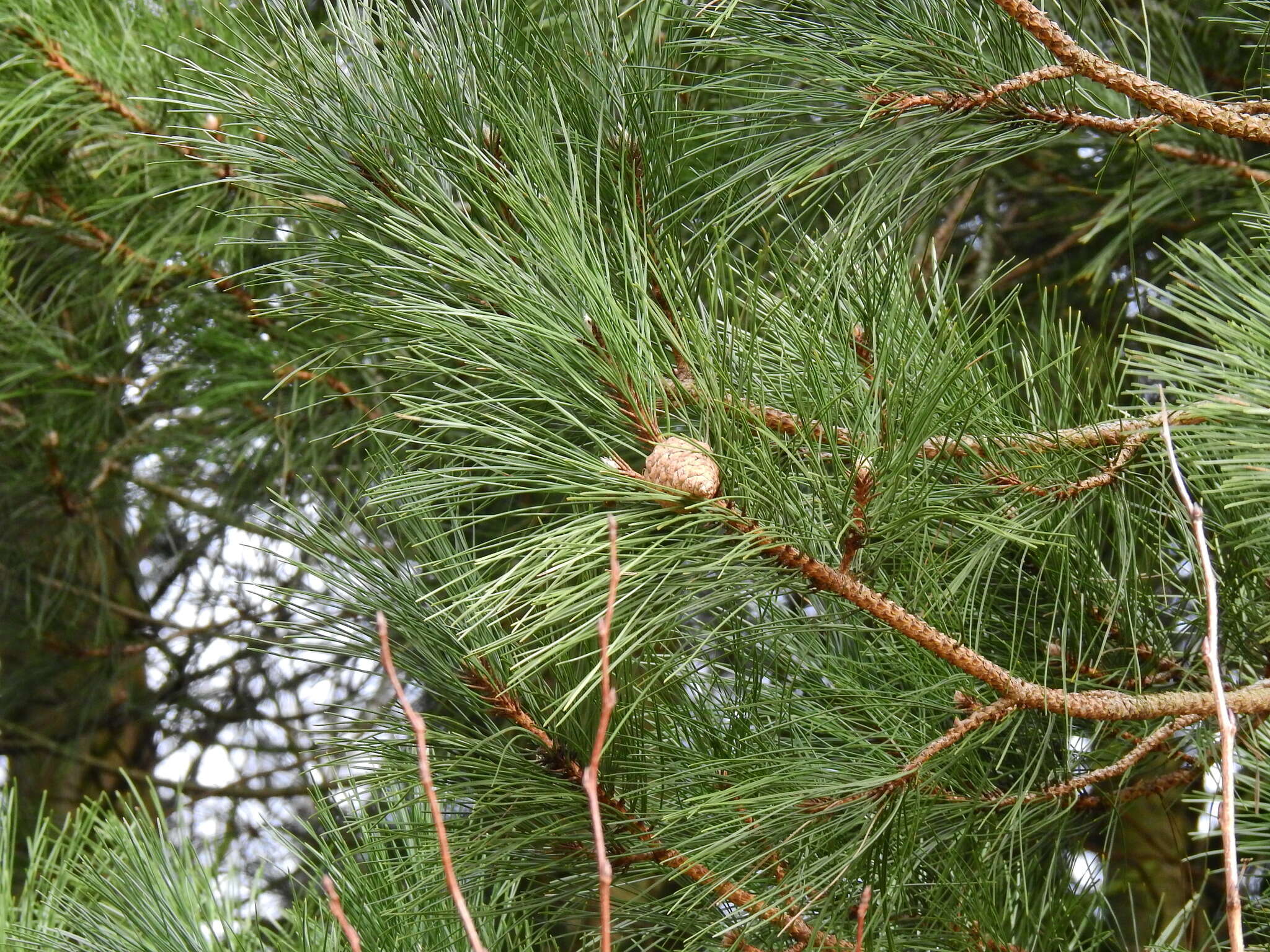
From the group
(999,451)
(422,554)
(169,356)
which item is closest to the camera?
(999,451)

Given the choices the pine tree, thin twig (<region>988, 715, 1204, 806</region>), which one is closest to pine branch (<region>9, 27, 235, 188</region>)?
the pine tree

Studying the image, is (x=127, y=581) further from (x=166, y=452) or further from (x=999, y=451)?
(x=999, y=451)

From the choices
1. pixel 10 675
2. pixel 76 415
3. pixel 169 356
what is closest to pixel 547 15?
pixel 169 356

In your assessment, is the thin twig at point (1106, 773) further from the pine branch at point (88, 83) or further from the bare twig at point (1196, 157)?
Result: the pine branch at point (88, 83)

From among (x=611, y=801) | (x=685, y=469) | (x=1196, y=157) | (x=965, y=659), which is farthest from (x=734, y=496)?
(x=1196, y=157)

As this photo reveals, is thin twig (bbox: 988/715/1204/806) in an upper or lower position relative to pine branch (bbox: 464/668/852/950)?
lower

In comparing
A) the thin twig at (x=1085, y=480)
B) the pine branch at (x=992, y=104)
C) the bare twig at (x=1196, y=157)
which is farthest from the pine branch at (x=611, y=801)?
the bare twig at (x=1196, y=157)

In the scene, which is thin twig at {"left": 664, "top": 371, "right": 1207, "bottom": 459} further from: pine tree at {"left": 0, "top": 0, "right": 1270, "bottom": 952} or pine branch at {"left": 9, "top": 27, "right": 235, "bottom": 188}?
pine branch at {"left": 9, "top": 27, "right": 235, "bottom": 188}
